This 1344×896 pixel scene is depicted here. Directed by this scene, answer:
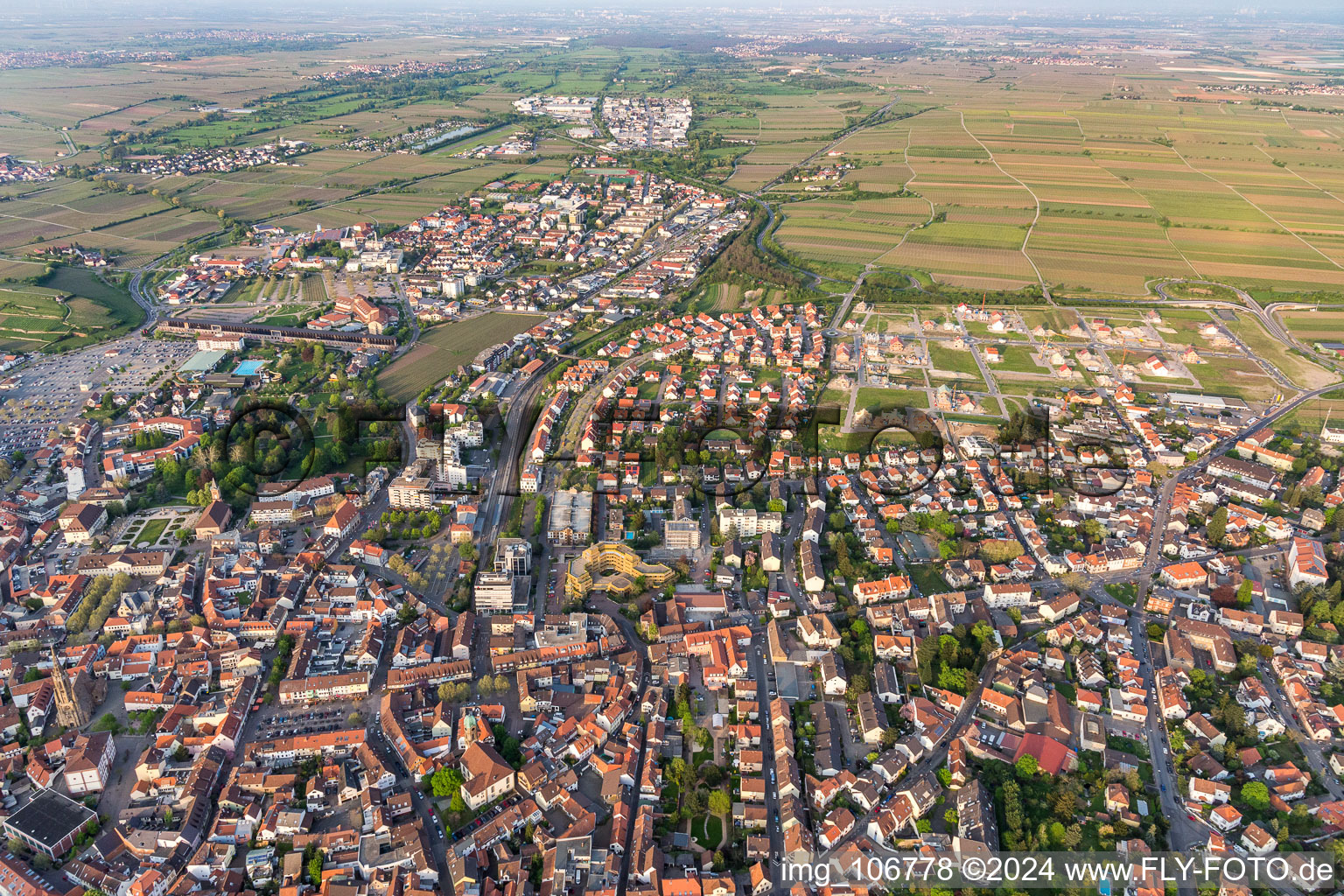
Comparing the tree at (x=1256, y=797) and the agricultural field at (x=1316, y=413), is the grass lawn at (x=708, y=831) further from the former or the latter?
the agricultural field at (x=1316, y=413)

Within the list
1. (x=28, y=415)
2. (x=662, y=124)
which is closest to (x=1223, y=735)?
(x=28, y=415)

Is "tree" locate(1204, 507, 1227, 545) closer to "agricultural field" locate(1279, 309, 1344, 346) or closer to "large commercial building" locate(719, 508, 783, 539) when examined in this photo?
"large commercial building" locate(719, 508, 783, 539)

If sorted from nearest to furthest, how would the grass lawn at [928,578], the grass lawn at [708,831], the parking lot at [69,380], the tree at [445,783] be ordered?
the grass lawn at [708,831] → the tree at [445,783] → the grass lawn at [928,578] → the parking lot at [69,380]

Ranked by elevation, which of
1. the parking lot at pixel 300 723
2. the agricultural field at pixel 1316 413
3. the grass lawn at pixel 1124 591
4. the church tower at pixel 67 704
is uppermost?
the church tower at pixel 67 704

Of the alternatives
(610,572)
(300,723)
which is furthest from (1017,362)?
(300,723)

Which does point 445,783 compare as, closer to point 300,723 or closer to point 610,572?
point 300,723

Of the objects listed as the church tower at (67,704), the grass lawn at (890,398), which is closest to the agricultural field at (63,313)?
the church tower at (67,704)
